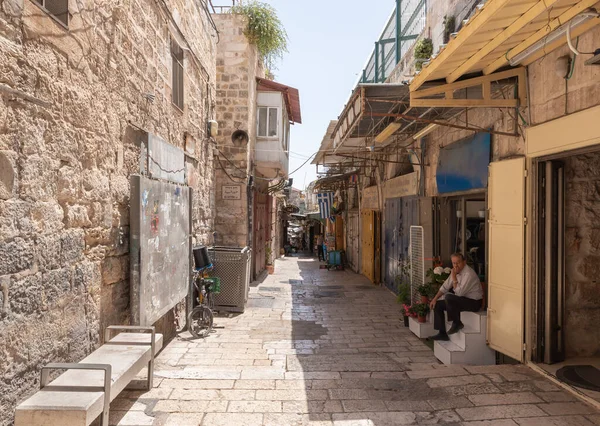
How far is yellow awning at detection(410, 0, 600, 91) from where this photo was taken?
370 centimetres

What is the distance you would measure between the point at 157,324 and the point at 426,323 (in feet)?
13.8

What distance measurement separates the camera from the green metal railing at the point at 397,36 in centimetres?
1258

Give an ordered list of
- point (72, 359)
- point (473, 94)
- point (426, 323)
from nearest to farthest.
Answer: point (72, 359) → point (473, 94) → point (426, 323)

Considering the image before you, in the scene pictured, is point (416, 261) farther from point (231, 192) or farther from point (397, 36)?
point (397, 36)

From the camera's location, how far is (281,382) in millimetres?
4754

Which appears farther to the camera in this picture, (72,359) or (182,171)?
(182,171)

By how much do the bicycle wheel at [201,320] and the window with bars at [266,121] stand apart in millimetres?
7284

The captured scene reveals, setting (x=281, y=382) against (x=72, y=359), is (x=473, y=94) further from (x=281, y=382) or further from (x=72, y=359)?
(x=72, y=359)

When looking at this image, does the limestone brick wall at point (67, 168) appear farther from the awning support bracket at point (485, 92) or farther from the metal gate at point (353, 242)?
the metal gate at point (353, 242)

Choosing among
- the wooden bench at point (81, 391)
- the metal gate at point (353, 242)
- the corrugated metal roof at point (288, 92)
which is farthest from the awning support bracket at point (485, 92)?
the metal gate at point (353, 242)

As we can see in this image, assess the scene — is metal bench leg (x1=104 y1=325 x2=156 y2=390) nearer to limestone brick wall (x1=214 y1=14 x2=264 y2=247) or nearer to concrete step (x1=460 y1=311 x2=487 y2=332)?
concrete step (x1=460 y1=311 x2=487 y2=332)

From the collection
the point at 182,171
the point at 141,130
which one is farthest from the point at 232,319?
the point at 141,130

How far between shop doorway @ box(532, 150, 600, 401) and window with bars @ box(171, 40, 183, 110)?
5.33m

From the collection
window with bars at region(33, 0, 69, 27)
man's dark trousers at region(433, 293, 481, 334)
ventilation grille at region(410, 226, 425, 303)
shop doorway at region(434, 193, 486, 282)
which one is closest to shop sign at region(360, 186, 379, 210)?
ventilation grille at region(410, 226, 425, 303)
